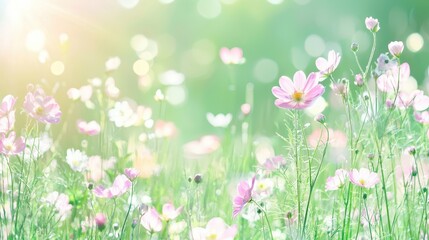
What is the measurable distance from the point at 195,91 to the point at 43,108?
14.0 feet

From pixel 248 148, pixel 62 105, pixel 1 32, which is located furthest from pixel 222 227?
pixel 1 32

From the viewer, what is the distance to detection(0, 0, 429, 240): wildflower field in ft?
4.94

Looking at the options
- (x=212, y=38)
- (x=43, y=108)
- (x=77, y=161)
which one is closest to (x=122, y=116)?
(x=77, y=161)

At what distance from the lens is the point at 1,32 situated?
455cm

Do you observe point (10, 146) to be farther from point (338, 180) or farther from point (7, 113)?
point (338, 180)

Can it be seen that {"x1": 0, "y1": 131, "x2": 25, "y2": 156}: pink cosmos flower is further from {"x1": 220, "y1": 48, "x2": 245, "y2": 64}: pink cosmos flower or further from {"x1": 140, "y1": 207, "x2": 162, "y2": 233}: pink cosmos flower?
{"x1": 220, "y1": 48, "x2": 245, "y2": 64}: pink cosmos flower

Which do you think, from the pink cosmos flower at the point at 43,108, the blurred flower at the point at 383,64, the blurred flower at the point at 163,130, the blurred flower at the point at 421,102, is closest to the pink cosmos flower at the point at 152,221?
the pink cosmos flower at the point at 43,108

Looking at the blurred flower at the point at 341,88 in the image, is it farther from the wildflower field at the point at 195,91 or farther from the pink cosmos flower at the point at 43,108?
the pink cosmos flower at the point at 43,108

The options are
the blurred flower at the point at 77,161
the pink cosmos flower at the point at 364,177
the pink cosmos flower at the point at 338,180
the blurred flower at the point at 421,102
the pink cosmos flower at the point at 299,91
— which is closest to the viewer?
the pink cosmos flower at the point at 299,91

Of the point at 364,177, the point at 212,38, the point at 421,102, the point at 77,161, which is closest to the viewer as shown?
the point at 364,177

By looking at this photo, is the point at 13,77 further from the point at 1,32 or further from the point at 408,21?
the point at 408,21

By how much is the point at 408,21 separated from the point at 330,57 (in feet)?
14.0

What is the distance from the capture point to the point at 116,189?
4.63ft

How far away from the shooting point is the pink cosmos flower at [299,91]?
1.22 metres
